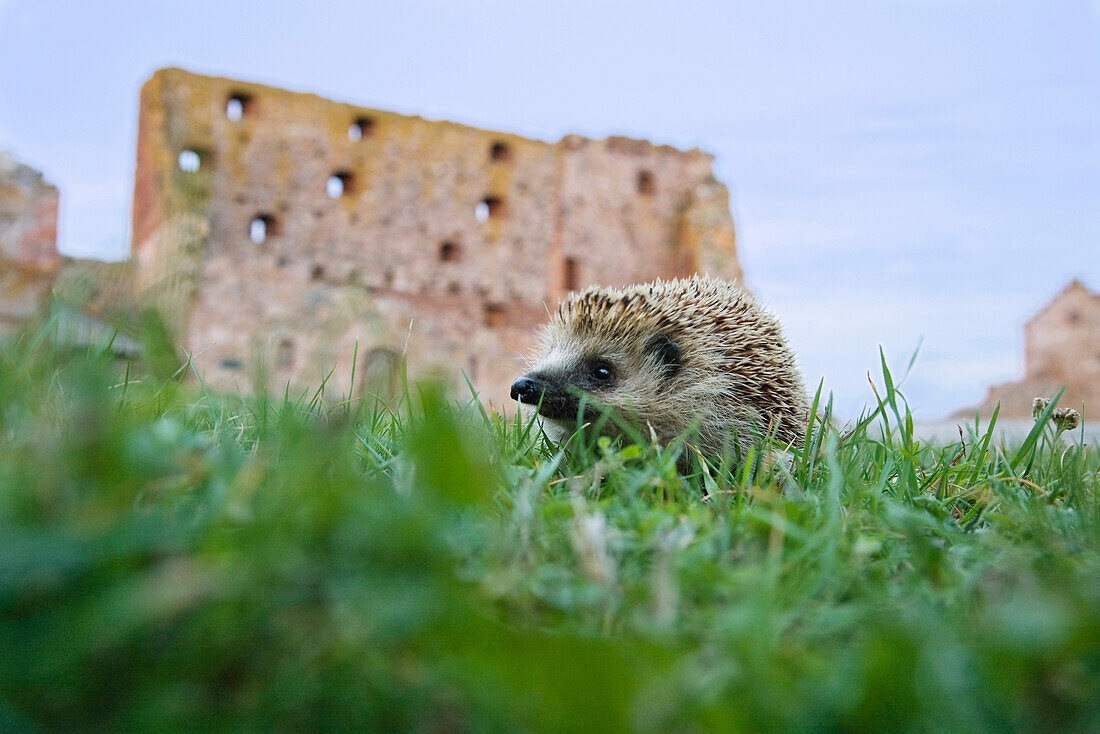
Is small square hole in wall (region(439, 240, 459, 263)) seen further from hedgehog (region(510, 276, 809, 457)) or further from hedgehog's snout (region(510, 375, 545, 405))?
hedgehog's snout (region(510, 375, 545, 405))

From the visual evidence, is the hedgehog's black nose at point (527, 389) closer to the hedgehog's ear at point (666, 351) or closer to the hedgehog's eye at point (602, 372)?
the hedgehog's eye at point (602, 372)

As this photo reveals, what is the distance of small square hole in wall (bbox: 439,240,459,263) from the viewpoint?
1941 cm

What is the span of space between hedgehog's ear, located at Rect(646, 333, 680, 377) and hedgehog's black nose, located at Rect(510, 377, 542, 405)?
537 millimetres

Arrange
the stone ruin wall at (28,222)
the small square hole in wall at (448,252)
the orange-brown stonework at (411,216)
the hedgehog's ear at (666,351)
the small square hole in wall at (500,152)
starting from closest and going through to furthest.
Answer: the hedgehog's ear at (666,351), the stone ruin wall at (28,222), the orange-brown stonework at (411,216), the small square hole in wall at (448,252), the small square hole in wall at (500,152)

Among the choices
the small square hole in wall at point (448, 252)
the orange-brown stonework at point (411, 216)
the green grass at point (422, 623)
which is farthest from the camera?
the small square hole in wall at point (448, 252)

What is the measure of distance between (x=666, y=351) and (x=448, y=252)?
55.9 ft

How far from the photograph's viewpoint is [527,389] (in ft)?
8.91

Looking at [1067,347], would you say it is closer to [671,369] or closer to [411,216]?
[411,216]

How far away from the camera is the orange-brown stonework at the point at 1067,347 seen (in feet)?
65.1

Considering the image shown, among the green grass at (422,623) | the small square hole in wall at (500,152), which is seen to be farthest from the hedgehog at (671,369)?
the small square hole in wall at (500,152)

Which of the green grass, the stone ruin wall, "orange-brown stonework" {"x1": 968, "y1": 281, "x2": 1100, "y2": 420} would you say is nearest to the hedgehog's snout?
the green grass

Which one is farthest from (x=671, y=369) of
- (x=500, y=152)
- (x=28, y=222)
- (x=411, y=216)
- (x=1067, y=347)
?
(x=1067, y=347)

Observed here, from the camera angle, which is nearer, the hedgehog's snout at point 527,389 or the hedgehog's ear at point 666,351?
the hedgehog's snout at point 527,389

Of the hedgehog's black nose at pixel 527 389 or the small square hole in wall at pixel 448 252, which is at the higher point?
the small square hole in wall at pixel 448 252
